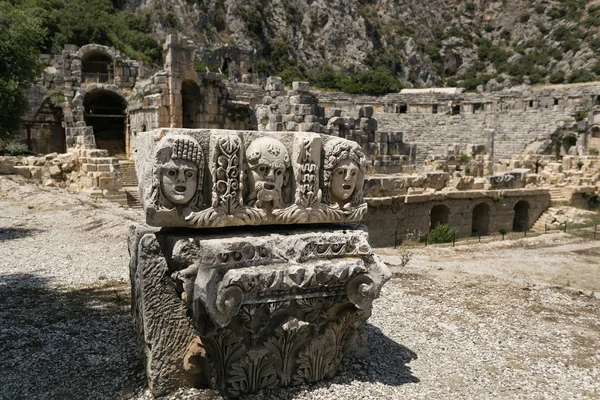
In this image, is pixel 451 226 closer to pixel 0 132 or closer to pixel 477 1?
pixel 0 132

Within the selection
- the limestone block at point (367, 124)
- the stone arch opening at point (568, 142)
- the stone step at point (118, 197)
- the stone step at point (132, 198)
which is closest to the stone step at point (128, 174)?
the stone step at point (132, 198)

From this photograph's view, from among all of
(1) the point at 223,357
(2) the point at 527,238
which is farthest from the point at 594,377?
(2) the point at 527,238

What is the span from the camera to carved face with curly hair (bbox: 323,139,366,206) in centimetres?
382

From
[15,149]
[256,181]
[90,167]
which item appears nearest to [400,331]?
[256,181]

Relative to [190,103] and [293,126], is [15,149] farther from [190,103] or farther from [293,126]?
[293,126]

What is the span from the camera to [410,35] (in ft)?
199

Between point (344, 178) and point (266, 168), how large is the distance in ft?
2.26

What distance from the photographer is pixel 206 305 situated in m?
3.21

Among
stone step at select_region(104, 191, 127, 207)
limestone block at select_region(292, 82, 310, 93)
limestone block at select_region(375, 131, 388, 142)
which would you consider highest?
limestone block at select_region(292, 82, 310, 93)

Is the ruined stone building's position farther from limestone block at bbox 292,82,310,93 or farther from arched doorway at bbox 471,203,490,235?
arched doorway at bbox 471,203,490,235

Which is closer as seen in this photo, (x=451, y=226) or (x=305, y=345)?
(x=305, y=345)

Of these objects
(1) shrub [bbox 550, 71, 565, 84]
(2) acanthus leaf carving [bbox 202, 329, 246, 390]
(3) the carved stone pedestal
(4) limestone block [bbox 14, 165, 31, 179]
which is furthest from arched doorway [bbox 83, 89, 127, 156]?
(1) shrub [bbox 550, 71, 565, 84]

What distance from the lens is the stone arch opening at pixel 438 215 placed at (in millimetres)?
15352

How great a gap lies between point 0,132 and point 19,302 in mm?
11043
